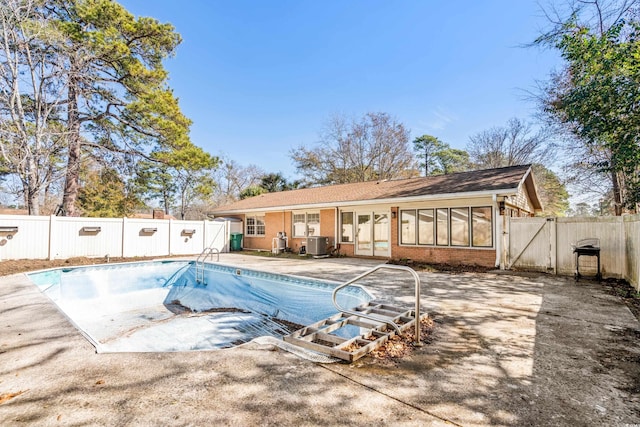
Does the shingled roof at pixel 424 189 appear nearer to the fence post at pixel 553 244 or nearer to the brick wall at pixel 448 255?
the fence post at pixel 553 244

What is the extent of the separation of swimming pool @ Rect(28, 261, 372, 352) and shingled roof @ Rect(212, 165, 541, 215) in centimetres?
542

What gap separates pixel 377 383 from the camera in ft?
8.48

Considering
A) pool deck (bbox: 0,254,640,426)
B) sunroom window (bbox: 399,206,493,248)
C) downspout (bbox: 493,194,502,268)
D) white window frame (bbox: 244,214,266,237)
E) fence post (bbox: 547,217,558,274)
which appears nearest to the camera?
pool deck (bbox: 0,254,640,426)

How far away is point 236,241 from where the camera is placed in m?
17.0

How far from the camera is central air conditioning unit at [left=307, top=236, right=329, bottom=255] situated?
517 inches

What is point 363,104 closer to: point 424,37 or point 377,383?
point 424,37

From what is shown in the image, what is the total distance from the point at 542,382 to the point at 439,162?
28.7m

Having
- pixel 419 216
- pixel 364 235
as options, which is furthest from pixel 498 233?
pixel 364 235

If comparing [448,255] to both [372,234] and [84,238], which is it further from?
[84,238]

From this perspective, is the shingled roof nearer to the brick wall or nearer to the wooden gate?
the wooden gate

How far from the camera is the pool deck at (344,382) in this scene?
211cm

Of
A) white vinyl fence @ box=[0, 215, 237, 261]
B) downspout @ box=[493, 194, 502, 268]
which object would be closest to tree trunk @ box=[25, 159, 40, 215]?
white vinyl fence @ box=[0, 215, 237, 261]

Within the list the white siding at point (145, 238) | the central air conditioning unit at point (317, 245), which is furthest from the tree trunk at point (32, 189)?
the central air conditioning unit at point (317, 245)

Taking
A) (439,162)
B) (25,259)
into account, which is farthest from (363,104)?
(25,259)
